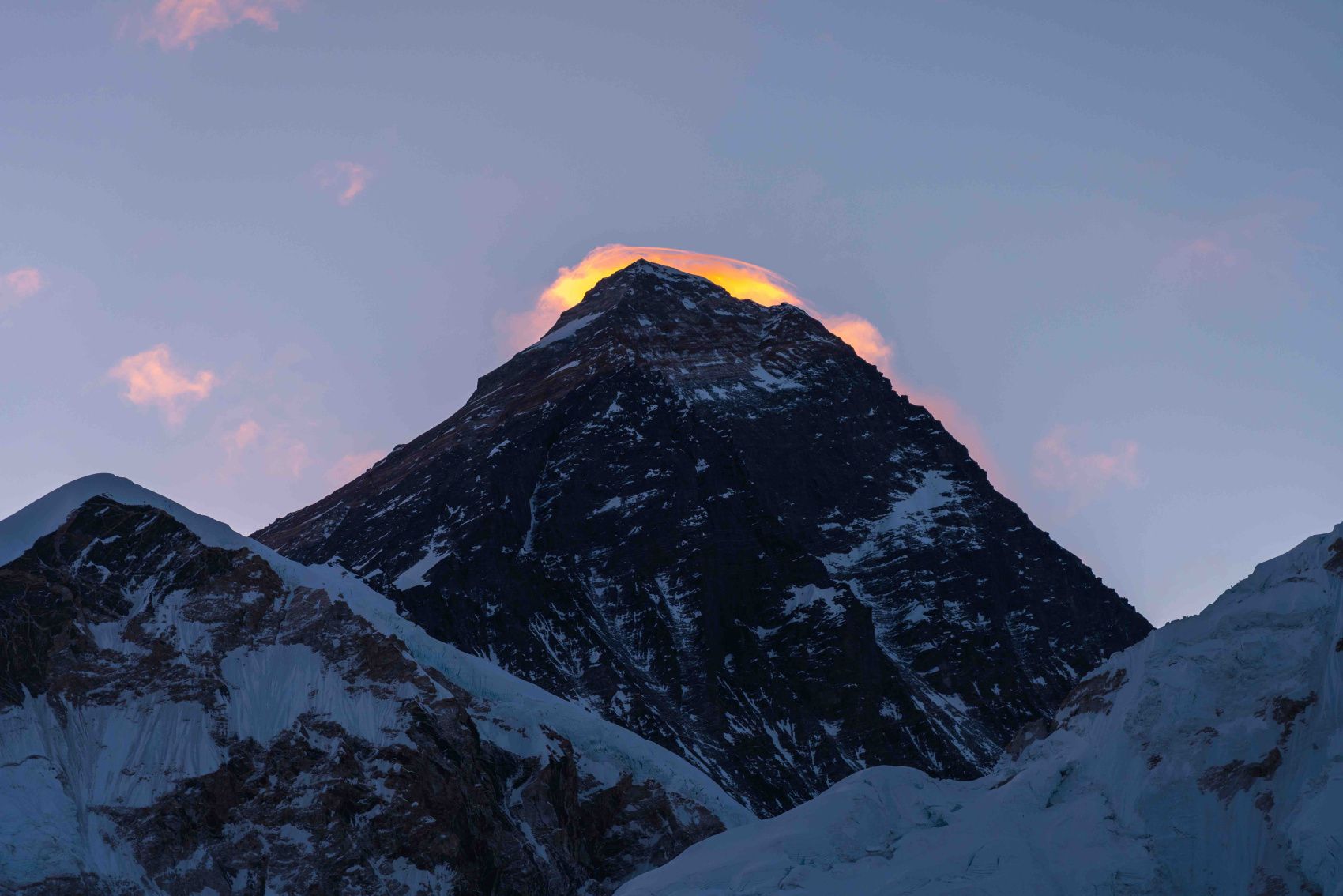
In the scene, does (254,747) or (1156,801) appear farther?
(254,747)

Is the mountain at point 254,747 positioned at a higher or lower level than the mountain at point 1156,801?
higher

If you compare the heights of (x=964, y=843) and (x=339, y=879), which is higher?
(x=339, y=879)

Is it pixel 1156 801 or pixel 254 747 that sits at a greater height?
pixel 254 747

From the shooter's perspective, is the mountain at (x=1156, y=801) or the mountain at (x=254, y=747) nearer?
the mountain at (x=1156, y=801)

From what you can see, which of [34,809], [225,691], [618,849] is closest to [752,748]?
[618,849]

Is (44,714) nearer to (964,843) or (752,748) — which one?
(964,843)
